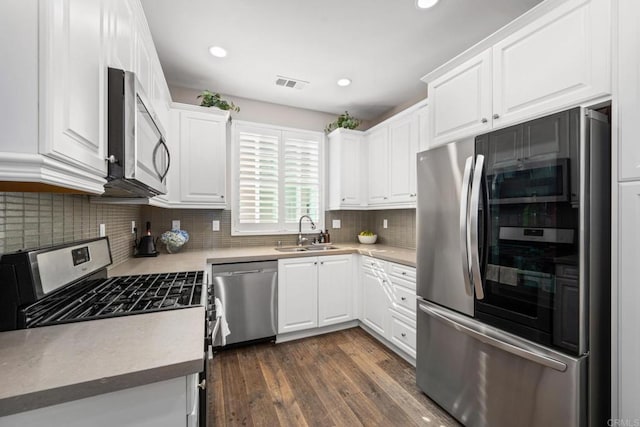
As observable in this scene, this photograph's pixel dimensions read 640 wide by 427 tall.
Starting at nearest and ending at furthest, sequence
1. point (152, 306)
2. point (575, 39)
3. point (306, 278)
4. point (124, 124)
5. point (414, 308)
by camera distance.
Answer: point (124, 124)
point (152, 306)
point (575, 39)
point (414, 308)
point (306, 278)

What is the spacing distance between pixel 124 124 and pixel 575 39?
194 cm

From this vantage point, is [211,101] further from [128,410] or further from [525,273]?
[525,273]

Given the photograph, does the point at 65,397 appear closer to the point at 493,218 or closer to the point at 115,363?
the point at 115,363

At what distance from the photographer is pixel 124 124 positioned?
0.97m

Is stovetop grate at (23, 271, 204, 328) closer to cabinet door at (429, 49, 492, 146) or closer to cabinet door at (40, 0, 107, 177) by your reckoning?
cabinet door at (40, 0, 107, 177)

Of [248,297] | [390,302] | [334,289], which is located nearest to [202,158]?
[248,297]

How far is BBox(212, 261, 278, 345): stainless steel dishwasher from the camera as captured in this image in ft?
8.07

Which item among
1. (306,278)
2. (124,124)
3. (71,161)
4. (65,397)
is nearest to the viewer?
(65,397)

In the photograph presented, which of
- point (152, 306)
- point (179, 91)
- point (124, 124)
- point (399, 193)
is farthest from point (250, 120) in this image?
point (152, 306)

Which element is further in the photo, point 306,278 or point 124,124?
point 306,278

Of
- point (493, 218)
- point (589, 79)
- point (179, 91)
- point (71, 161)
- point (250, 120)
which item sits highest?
point (179, 91)

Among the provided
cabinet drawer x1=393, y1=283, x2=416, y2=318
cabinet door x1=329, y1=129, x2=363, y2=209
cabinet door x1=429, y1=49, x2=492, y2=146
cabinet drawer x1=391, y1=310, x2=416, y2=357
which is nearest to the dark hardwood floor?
cabinet drawer x1=391, y1=310, x2=416, y2=357

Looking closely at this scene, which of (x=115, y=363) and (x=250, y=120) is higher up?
(x=250, y=120)

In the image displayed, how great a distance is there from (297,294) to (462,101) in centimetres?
214
